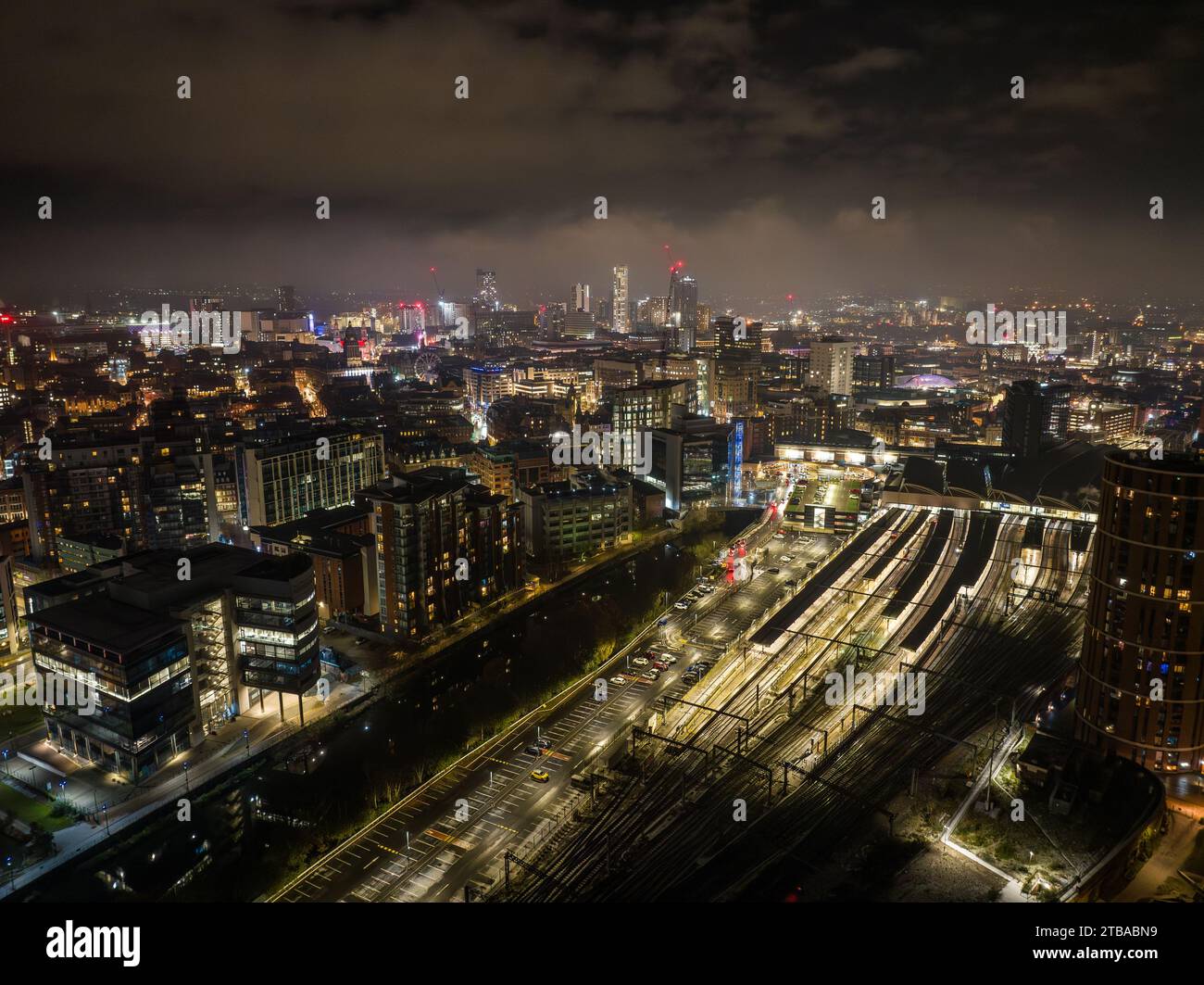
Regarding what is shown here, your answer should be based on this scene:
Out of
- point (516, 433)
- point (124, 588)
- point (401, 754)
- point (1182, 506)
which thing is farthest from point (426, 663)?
point (516, 433)

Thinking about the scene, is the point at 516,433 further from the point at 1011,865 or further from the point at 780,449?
the point at 1011,865

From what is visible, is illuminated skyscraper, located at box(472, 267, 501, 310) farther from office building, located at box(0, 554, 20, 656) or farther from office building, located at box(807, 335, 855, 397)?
office building, located at box(0, 554, 20, 656)

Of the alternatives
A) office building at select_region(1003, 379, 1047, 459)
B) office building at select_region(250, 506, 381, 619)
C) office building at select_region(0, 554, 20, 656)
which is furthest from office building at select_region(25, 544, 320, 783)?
office building at select_region(1003, 379, 1047, 459)

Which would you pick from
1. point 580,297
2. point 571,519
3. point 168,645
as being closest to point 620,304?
point 580,297

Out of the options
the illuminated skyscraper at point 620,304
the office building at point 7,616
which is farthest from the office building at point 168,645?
the illuminated skyscraper at point 620,304

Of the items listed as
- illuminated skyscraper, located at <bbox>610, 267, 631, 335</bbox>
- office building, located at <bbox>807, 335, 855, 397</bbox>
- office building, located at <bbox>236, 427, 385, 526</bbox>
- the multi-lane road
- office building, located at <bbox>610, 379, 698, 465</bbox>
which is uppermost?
illuminated skyscraper, located at <bbox>610, 267, 631, 335</bbox>
